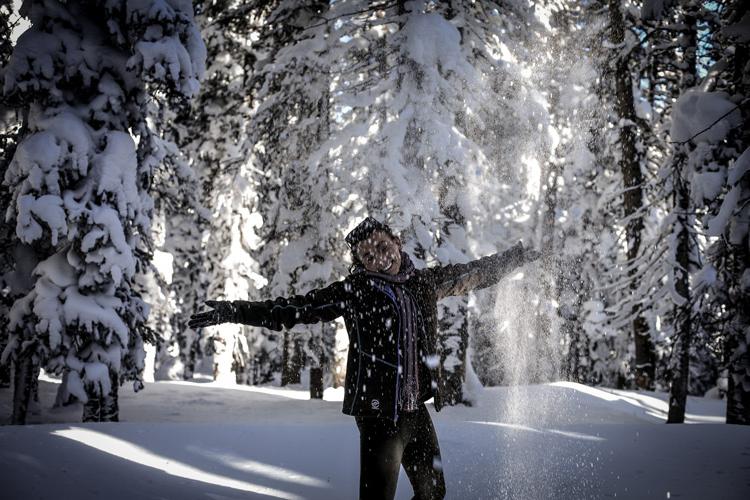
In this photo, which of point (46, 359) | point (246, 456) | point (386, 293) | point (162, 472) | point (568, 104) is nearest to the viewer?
point (386, 293)

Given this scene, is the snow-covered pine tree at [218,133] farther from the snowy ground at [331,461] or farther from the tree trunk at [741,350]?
the tree trunk at [741,350]

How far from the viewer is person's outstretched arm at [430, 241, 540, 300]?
156 inches

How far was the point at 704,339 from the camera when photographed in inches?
394

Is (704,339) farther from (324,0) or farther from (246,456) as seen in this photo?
(324,0)

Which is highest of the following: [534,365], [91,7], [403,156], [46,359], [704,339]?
[91,7]

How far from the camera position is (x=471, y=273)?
13.4ft

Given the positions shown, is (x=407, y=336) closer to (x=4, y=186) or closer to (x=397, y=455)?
(x=397, y=455)

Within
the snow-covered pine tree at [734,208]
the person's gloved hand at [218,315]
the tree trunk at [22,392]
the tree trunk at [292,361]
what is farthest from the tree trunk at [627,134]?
the tree trunk at [22,392]

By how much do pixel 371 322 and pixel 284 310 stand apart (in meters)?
0.64

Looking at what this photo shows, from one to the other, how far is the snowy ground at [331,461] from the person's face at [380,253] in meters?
2.64

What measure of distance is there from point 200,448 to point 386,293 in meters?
4.22

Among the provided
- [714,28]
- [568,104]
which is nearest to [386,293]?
[714,28]

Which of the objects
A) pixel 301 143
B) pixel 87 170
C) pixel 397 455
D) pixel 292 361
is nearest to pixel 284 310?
pixel 397 455

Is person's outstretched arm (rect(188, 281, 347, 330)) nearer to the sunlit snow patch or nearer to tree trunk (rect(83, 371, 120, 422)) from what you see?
the sunlit snow patch
